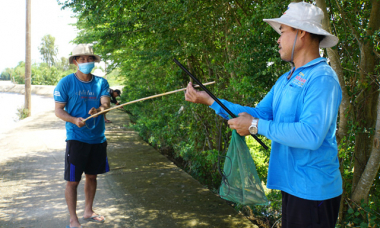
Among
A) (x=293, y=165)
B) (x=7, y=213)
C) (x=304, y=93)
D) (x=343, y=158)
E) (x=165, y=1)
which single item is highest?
(x=165, y=1)

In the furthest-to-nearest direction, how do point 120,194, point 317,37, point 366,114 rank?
1. point 120,194
2. point 366,114
3. point 317,37

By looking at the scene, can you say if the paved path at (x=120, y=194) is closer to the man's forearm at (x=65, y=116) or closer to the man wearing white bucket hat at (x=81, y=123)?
the man wearing white bucket hat at (x=81, y=123)

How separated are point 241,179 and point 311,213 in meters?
0.53

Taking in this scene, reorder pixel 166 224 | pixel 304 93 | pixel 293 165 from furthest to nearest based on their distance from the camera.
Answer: pixel 166 224, pixel 293 165, pixel 304 93

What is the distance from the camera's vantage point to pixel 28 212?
4141 mm

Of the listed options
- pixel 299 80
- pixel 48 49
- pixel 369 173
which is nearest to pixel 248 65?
pixel 369 173

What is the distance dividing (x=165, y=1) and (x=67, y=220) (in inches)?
150

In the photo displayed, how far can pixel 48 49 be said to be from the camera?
6825 cm

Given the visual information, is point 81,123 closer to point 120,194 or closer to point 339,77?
point 120,194

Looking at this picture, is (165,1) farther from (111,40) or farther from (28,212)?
(28,212)

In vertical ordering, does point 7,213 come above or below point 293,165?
below

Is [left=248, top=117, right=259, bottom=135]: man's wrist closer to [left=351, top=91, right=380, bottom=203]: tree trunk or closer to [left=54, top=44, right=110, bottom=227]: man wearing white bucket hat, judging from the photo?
[left=351, top=91, right=380, bottom=203]: tree trunk

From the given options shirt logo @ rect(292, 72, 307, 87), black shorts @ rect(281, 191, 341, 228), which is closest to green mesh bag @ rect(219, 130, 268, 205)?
black shorts @ rect(281, 191, 341, 228)

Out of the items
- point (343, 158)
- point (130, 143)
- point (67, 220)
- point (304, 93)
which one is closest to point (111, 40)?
point (130, 143)
